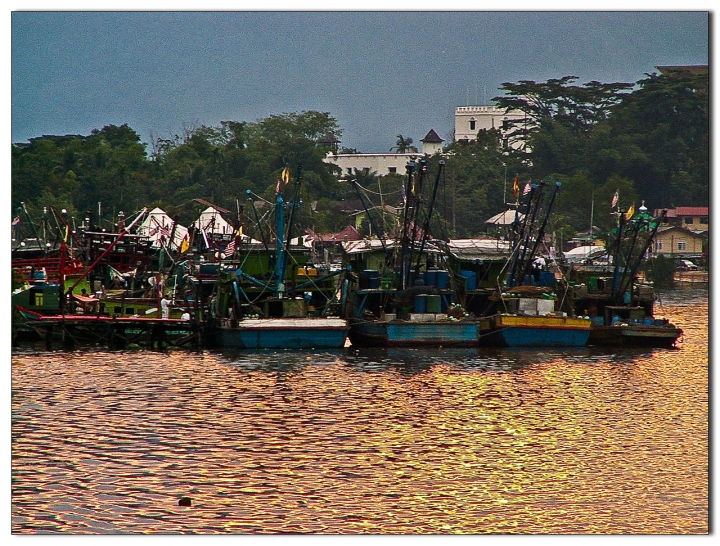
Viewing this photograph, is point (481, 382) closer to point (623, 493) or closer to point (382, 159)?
point (623, 493)

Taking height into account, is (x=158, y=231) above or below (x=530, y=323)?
above

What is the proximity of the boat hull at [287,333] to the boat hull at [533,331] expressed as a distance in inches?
263

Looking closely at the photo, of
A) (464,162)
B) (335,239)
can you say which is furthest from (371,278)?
(464,162)

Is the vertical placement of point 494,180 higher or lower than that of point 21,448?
higher

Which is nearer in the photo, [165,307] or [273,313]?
[273,313]

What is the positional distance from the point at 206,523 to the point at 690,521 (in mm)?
9236

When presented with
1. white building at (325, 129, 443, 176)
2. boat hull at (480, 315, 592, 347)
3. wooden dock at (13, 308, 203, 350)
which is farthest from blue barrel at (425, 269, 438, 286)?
white building at (325, 129, 443, 176)

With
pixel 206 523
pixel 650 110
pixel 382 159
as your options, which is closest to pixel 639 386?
pixel 206 523

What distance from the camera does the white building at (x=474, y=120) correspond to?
165250 mm

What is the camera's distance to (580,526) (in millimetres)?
23922

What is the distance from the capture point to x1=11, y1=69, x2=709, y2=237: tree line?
330 ft

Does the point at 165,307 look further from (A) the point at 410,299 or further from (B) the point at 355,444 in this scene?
(B) the point at 355,444

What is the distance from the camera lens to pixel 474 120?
16838cm

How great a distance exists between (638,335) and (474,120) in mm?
115579
